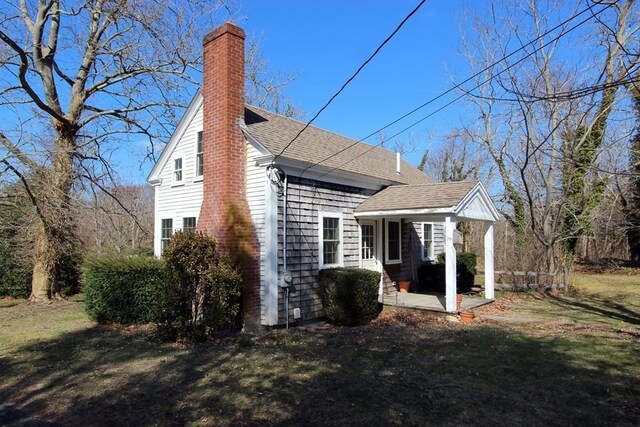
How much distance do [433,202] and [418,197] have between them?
2.60ft

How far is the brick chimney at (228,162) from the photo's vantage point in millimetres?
10055

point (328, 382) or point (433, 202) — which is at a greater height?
point (433, 202)

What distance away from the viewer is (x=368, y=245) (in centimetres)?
1340

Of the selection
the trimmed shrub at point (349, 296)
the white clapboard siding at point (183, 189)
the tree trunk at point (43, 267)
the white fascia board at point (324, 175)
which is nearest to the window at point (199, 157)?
the white clapboard siding at point (183, 189)

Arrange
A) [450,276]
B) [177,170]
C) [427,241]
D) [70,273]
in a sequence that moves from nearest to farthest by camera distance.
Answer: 1. [450,276]
2. [177,170]
3. [70,273]
4. [427,241]

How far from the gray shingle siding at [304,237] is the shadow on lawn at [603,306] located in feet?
24.2

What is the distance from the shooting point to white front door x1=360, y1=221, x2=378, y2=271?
1309 centimetres

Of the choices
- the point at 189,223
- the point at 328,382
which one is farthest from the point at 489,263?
the point at 189,223

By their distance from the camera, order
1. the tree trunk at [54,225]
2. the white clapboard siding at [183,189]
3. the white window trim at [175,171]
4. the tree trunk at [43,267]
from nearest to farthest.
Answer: the white clapboard siding at [183,189] < the white window trim at [175,171] < the tree trunk at [54,225] < the tree trunk at [43,267]

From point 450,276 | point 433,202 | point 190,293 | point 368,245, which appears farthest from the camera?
point 368,245

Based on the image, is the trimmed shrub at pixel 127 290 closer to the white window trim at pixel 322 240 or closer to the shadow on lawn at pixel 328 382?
the shadow on lawn at pixel 328 382

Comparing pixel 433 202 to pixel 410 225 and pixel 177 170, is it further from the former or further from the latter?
pixel 177 170

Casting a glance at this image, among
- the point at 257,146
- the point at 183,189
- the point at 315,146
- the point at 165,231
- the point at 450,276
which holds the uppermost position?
the point at 315,146

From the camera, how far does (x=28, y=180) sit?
13156mm
